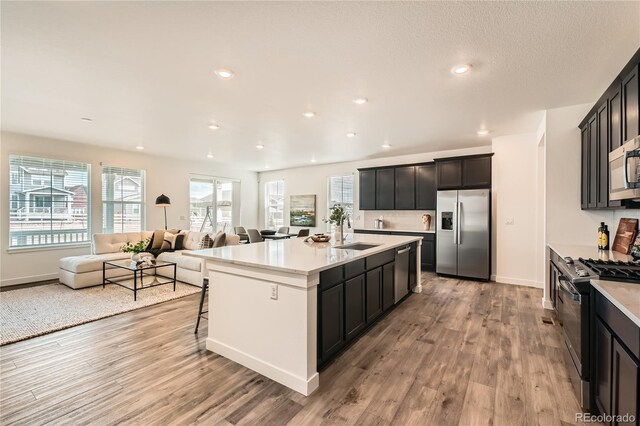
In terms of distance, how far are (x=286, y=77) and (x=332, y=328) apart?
244 centimetres

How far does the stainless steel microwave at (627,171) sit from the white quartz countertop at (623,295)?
0.66 m

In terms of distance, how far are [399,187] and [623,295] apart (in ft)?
17.3

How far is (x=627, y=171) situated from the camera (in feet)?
6.29

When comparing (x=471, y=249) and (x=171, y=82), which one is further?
(x=471, y=249)

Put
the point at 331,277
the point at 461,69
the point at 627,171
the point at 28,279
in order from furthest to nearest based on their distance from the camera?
the point at 28,279, the point at 461,69, the point at 331,277, the point at 627,171

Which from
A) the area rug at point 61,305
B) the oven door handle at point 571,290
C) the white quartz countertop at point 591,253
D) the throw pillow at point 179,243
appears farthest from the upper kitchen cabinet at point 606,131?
the throw pillow at point 179,243

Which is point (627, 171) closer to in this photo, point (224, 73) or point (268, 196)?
point (224, 73)

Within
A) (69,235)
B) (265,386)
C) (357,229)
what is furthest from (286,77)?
(69,235)

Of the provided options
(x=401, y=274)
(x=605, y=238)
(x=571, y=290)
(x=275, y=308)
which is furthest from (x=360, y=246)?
(x=605, y=238)

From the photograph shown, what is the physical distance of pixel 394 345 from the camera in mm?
2904

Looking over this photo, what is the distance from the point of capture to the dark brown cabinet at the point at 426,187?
6.27m

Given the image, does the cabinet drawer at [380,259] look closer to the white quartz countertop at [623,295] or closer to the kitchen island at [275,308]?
the kitchen island at [275,308]

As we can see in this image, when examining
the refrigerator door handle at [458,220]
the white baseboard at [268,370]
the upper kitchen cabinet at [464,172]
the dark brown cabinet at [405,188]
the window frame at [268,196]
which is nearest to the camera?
the white baseboard at [268,370]

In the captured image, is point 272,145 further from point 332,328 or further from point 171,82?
point 332,328
